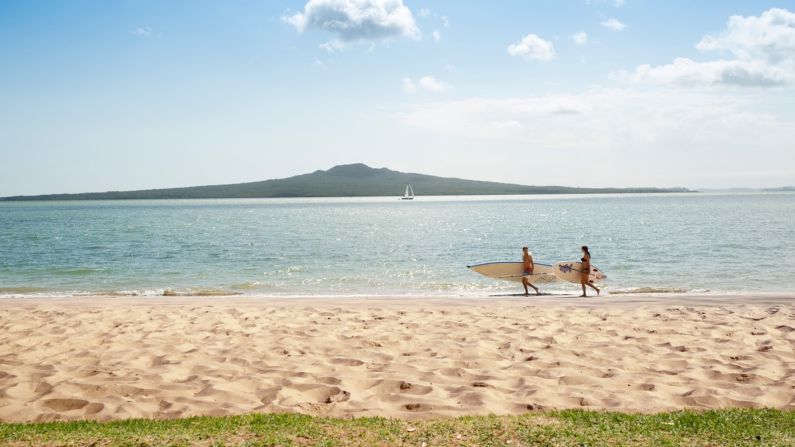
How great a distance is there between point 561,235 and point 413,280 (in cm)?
3387

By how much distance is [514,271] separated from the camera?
21891mm

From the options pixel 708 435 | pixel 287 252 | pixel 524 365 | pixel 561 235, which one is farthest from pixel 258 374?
pixel 561 235

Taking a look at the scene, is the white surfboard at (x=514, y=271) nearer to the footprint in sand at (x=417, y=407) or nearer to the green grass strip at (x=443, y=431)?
the footprint in sand at (x=417, y=407)

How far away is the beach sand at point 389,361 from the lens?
23.3 ft

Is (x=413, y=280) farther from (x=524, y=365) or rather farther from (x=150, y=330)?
(x=524, y=365)

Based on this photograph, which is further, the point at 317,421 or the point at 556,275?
the point at 556,275

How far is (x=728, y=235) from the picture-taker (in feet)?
164

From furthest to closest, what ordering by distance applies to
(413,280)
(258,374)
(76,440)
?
(413,280) < (258,374) < (76,440)

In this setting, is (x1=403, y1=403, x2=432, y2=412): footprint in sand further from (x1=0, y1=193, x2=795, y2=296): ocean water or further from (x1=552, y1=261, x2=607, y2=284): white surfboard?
(x1=552, y1=261, x2=607, y2=284): white surfboard

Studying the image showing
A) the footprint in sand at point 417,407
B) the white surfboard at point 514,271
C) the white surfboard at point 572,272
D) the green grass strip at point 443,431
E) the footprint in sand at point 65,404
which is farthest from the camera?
the white surfboard at point 514,271

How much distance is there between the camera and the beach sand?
23.3ft

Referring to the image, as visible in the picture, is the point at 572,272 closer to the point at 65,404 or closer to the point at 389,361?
the point at 389,361

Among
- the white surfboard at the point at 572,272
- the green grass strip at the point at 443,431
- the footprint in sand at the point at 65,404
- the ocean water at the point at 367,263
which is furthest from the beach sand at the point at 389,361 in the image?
the ocean water at the point at 367,263

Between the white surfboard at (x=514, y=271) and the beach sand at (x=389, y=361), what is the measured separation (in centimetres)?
669
